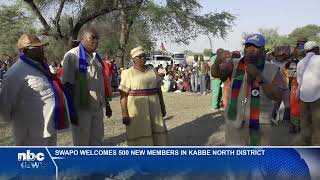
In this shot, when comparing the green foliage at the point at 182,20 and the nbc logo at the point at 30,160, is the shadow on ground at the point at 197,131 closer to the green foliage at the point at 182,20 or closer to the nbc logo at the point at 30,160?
the nbc logo at the point at 30,160

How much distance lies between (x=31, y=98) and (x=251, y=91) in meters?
1.86

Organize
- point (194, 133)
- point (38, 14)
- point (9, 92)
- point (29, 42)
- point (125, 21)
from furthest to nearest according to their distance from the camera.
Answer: point (125, 21) → point (38, 14) → point (194, 133) → point (29, 42) → point (9, 92)

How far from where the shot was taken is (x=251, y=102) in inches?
165

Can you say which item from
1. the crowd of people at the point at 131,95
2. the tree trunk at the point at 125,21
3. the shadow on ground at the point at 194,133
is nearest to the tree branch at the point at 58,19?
the tree trunk at the point at 125,21

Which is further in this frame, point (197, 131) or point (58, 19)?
point (58, 19)

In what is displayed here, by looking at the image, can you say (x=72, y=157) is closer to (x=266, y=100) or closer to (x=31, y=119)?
(x=31, y=119)

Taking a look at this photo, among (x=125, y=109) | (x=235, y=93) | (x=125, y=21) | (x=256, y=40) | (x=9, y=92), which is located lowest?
(x=125, y=109)

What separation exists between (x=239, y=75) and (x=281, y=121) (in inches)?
168

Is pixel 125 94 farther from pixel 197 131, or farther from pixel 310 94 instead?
pixel 197 131

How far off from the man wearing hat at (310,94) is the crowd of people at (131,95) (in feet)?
0.04

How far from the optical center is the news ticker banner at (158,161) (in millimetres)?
2551

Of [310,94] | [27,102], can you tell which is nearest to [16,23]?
[310,94]

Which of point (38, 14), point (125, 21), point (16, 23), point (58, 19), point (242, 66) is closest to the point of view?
point (242, 66)

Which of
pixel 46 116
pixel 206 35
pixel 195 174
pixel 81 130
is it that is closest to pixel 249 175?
pixel 195 174
